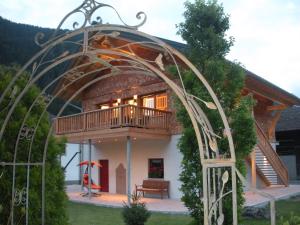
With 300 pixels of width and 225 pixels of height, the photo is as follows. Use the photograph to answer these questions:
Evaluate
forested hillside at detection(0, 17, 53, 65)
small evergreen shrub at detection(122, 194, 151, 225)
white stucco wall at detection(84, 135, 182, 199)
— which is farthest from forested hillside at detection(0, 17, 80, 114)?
small evergreen shrub at detection(122, 194, 151, 225)

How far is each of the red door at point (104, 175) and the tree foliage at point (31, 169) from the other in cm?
1511

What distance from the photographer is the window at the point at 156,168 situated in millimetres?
18797

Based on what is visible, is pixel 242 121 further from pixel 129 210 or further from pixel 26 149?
pixel 26 149

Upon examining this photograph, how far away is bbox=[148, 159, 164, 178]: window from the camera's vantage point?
1880cm

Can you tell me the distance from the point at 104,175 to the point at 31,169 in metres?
15.9

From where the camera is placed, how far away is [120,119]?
1678 centimetres

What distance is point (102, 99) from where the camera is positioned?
22.0 meters

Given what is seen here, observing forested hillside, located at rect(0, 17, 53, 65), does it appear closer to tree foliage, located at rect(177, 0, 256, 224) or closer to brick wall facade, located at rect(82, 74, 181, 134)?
brick wall facade, located at rect(82, 74, 181, 134)

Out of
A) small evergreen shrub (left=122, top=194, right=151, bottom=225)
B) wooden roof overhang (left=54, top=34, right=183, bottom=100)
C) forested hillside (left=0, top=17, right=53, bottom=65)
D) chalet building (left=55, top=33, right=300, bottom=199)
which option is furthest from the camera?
forested hillside (left=0, top=17, right=53, bottom=65)

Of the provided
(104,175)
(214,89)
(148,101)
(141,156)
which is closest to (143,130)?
(148,101)

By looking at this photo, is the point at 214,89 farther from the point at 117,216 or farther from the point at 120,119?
the point at 120,119

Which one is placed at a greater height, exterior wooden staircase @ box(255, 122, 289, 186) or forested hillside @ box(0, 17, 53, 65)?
forested hillside @ box(0, 17, 53, 65)

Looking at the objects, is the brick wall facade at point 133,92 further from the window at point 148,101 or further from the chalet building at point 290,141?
the chalet building at point 290,141

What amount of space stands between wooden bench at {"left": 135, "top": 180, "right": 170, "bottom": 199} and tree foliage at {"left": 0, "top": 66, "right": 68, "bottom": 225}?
36.5 ft
